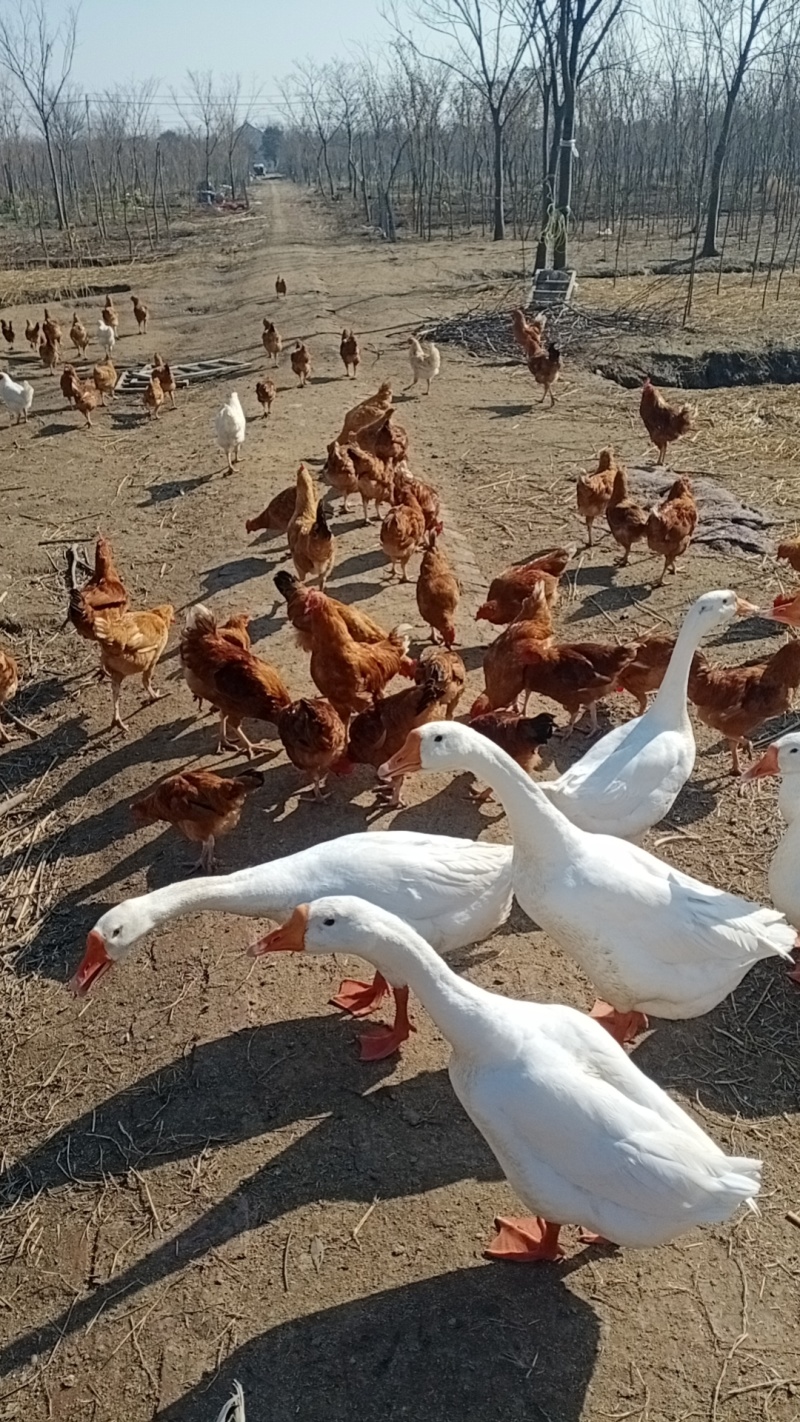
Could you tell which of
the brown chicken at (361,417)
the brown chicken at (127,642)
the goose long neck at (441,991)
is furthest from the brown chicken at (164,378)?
the goose long neck at (441,991)

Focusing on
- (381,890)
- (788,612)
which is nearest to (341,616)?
(381,890)

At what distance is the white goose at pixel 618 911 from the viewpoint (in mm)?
3311

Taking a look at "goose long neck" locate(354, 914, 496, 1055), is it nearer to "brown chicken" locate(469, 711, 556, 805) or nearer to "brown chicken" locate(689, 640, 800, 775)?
"brown chicken" locate(469, 711, 556, 805)

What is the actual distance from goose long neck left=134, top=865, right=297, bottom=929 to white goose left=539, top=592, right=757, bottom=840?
1312 mm

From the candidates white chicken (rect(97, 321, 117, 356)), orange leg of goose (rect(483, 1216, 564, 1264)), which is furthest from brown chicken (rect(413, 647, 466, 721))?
white chicken (rect(97, 321, 117, 356))

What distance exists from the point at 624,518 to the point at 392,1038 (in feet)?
16.8

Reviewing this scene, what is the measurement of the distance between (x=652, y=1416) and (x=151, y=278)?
1056 inches

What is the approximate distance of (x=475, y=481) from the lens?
→ 9.84m

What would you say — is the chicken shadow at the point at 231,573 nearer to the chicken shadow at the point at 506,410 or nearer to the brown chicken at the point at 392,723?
the brown chicken at the point at 392,723

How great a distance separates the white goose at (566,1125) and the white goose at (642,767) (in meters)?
1.34

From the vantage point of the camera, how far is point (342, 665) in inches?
212

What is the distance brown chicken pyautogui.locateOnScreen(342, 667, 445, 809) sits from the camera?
16.3 feet

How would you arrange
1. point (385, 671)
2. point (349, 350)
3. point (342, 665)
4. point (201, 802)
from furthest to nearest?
1. point (349, 350)
2. point (385, 671)
3. point (342, 665)
4. point (201, 802)

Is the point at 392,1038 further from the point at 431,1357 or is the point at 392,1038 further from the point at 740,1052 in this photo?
the point at 740,1052
